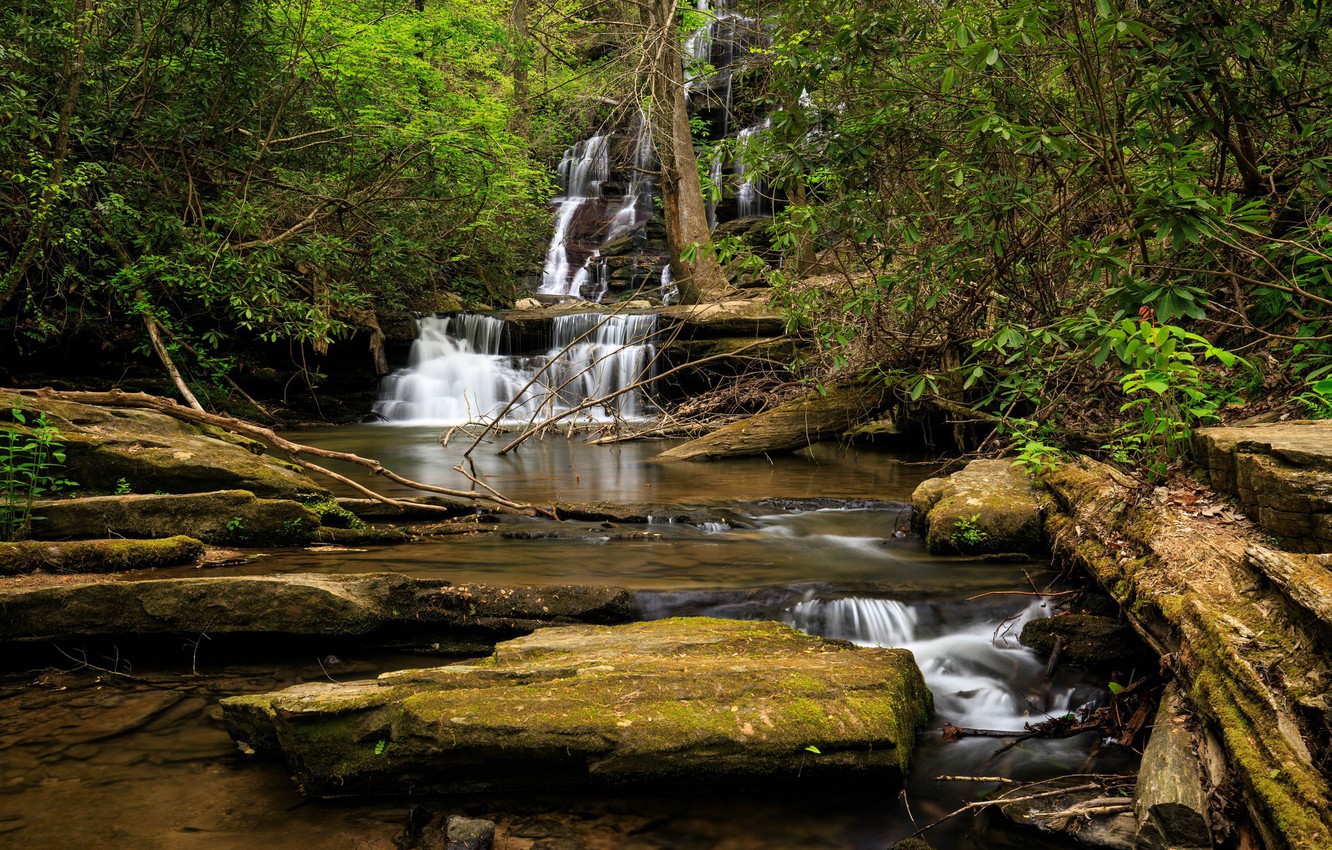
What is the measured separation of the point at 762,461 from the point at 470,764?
27.9ft

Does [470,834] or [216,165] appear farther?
[216,165]

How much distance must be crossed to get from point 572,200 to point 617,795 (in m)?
24.8

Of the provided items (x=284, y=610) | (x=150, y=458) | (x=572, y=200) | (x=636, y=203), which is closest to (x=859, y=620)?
(x=284, y=610)

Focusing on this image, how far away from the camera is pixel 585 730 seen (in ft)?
10.6

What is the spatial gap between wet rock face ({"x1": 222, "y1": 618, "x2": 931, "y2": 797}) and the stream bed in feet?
0.36

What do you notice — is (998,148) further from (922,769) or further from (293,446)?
(293,446)

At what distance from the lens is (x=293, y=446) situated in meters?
6.59

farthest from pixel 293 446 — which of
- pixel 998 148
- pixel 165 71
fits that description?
pixel 165 71

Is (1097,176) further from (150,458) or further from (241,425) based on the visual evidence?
(150,458)

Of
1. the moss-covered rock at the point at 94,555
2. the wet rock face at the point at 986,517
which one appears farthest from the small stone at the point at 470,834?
the wet rock face at the point at 986,517

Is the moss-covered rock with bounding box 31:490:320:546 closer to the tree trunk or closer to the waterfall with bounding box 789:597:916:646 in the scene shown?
the waterfall with bounding box 789:597:916:646

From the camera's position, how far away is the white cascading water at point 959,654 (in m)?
4.09

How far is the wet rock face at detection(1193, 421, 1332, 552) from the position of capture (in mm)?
2854

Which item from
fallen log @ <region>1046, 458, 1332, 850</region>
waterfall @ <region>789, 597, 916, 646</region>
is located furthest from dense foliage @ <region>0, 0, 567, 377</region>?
fallen log @ <region>1046, 458, 1332, 850</region>
